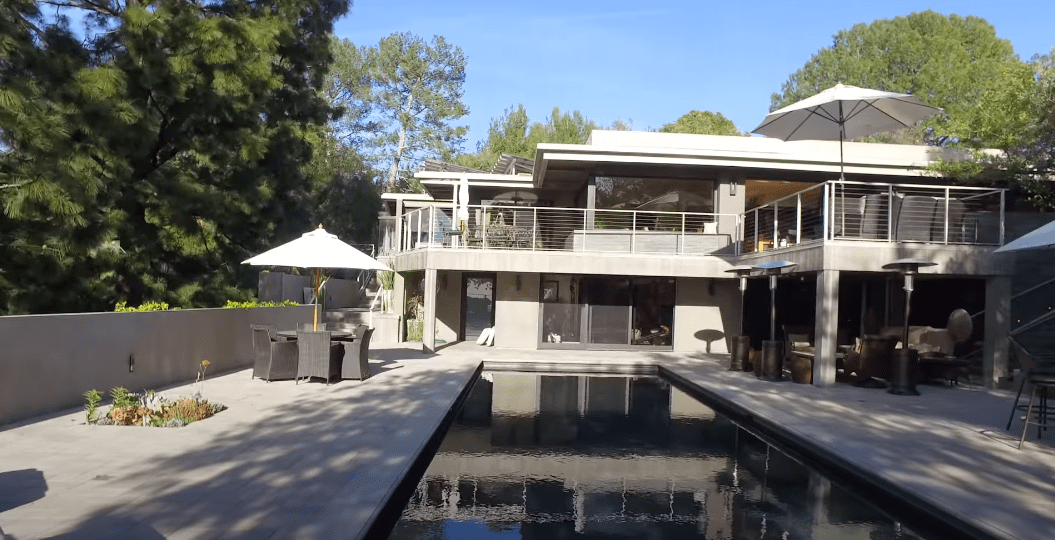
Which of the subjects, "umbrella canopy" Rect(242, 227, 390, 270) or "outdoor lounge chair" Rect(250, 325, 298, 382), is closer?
"outdoor lounge chair" Rect(250, 325, 298, 382)

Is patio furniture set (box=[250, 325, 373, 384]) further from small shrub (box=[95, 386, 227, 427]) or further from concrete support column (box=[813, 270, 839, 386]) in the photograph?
concrete support column (box=[813, 270, 839, 386])

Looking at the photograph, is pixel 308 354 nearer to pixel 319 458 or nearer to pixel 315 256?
pixel 315 256

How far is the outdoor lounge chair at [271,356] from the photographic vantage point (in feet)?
41.0

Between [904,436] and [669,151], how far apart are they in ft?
36.7

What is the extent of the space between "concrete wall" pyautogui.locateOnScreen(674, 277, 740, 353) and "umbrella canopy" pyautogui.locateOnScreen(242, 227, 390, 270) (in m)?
9.97

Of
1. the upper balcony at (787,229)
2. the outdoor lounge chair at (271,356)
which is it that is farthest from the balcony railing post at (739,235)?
the outdoor lounge chair at (271,356)

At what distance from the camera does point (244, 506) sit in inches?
215

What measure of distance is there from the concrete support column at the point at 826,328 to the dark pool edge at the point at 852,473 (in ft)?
8.01

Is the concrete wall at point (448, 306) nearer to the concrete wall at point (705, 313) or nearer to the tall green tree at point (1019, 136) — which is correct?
the concrete wall at point (705, 313)

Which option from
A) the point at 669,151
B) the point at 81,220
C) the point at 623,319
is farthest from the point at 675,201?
the point at 81,220

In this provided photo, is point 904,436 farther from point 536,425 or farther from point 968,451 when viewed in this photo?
point 536,425

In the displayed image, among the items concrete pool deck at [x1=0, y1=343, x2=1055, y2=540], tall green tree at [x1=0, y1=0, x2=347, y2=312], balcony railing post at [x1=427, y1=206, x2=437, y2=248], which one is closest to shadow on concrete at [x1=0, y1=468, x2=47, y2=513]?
concrete pool deck at [x1=0, y1=343, x2=1055, y2=540]

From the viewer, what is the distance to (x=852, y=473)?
24.6 ft

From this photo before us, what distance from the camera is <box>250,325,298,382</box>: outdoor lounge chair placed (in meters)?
12.5
